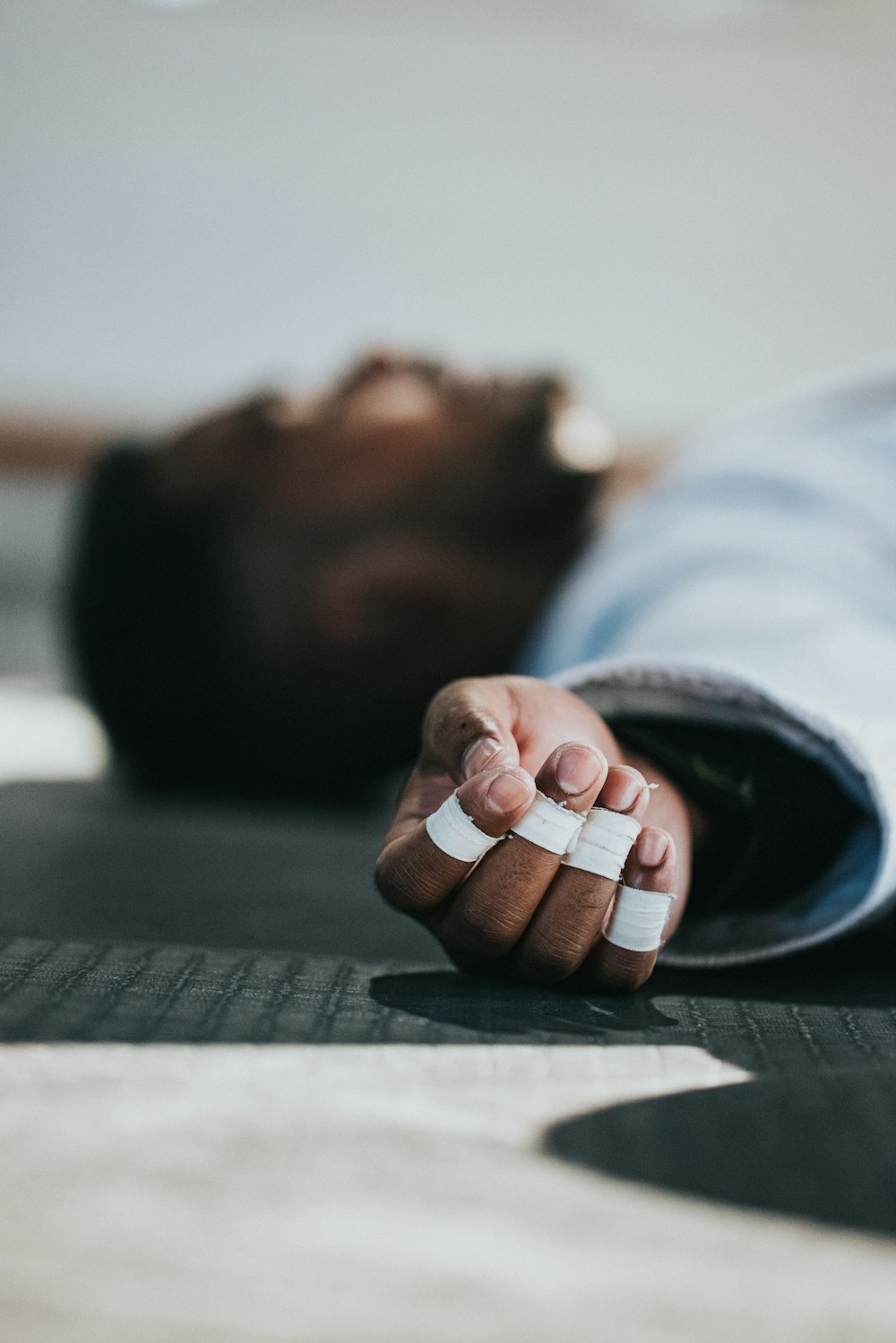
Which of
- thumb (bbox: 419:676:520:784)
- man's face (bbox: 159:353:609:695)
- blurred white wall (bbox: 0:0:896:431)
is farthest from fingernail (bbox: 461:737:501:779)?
Answer: blurred white wall (bbox: 0:0:896:431)

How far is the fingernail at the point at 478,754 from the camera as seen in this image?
0.26 metres

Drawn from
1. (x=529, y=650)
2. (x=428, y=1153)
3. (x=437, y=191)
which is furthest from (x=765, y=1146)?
(x=437, y=191)

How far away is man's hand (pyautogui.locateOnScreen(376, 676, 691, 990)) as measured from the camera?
9.9 inches

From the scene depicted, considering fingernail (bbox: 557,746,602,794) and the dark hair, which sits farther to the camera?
the dark hair

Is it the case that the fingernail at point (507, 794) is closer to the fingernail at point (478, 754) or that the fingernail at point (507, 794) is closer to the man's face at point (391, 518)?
the fingernail at point (478, 754)

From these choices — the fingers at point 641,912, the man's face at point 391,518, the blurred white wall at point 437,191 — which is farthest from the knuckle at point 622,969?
the blurred white wall at point 437,191

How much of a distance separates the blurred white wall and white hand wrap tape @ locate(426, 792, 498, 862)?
Result: 5.42ft

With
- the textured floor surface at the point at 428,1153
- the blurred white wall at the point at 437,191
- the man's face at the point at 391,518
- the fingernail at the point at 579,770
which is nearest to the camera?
the textured floor surface at the point at 428,1153

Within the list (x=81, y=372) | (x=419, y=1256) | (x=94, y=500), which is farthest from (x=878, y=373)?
(x=81, y=372)

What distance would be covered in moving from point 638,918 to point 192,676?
570 mm

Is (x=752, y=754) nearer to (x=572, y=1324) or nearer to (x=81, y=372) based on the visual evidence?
(x=572, y=1324)

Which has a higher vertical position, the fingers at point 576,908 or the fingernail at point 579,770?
the fingernail at point 579,770

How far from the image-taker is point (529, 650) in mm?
743

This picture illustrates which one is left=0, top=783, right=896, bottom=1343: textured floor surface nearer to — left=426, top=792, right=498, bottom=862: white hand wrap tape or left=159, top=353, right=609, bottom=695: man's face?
left=426, top=792, right=498, bottom=862: white hand wrap tape
